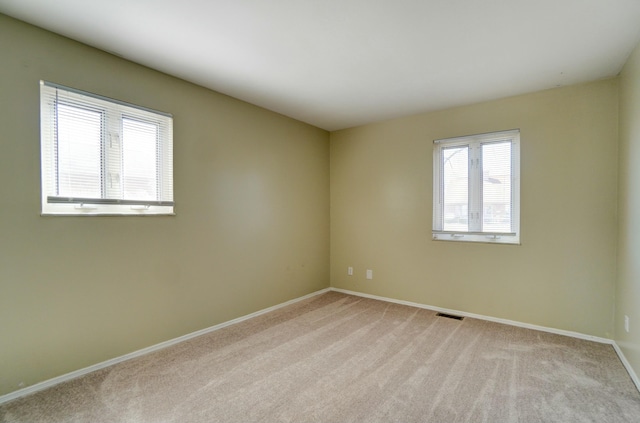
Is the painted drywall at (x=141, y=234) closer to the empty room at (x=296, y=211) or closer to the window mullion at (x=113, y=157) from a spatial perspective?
the empty room at (x=296, y=211)

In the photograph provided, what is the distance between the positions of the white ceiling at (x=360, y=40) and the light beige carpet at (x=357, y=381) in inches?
100

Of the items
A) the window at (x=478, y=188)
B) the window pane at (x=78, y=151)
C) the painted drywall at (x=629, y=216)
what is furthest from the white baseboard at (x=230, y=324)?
the window pane at (x=78, y=151)

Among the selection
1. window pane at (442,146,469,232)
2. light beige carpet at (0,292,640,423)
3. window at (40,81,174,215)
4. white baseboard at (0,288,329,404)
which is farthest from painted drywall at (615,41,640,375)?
window at (40,81,174,215)

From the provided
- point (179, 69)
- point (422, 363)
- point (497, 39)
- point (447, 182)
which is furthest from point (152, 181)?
point (447, 182)

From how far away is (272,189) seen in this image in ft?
12.7

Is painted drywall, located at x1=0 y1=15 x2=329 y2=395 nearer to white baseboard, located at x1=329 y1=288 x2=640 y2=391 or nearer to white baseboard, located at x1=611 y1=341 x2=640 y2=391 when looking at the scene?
white baseboard, located at x1=329 y1=288 x2=640 y2=391

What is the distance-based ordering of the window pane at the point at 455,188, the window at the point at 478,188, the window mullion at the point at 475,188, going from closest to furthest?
the window at the point at 478,188 → the window mullion at the point at 475,188 → the window pane at the point at 455,188

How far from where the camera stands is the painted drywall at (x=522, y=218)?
2.87 m

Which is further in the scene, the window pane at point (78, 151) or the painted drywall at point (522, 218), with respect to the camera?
the painted drywall at point (522, 218)

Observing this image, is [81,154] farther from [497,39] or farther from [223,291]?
[497,39]

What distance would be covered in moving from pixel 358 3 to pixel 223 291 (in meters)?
2.92

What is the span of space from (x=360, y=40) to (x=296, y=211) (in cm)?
246

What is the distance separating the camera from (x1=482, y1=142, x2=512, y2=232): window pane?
338 centimetres

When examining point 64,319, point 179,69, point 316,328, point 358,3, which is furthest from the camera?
point 316,328
